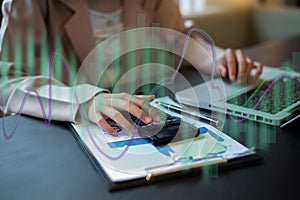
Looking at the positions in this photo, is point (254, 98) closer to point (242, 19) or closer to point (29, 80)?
point (29, 80)

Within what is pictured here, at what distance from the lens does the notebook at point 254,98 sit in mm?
781

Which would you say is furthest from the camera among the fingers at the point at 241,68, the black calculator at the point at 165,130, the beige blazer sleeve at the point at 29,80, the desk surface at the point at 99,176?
the fingers at the point at 241,68

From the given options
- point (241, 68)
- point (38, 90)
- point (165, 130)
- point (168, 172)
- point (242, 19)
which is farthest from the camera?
point (242, 19)

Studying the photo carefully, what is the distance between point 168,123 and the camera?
2.32ft

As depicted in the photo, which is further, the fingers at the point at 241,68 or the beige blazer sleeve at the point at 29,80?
the fingers at the point at 241,68

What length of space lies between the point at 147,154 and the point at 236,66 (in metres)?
0.49

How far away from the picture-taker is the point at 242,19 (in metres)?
2.83

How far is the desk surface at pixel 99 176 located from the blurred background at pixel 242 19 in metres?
1.89

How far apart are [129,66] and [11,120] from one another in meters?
0.35

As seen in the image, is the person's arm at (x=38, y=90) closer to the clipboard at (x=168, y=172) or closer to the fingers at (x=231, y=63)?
the clipboard at (x=168, y=172)

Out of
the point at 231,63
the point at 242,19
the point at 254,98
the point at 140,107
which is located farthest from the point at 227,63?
the point at 242,19

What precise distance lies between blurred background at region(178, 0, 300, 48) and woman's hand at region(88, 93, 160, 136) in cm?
182

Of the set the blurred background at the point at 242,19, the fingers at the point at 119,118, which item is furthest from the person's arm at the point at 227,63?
the blurred background at the point at 242,19

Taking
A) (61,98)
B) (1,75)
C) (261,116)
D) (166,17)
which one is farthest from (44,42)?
(261,116)
